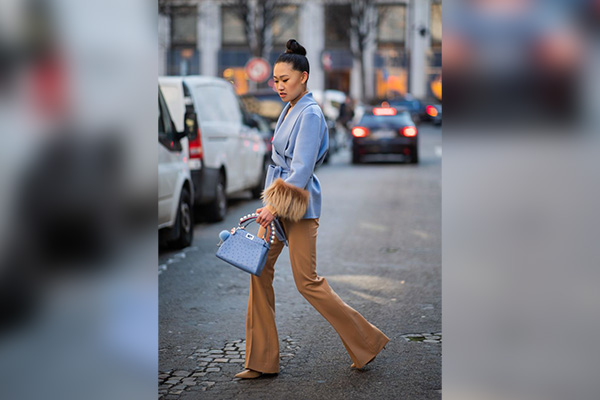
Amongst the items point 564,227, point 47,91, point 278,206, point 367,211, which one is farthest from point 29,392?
point 367,211

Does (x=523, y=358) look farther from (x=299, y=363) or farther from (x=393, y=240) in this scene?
(x=393, y=240)

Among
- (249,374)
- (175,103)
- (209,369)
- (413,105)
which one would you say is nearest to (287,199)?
(249,374)

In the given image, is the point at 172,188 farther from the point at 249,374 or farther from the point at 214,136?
the point at 249,374

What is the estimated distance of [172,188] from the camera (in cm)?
1016

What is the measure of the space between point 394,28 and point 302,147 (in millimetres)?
61423

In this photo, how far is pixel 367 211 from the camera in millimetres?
14656

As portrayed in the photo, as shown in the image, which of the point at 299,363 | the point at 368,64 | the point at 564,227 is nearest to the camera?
the point at 564,227

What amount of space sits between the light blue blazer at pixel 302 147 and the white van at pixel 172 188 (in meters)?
4.52

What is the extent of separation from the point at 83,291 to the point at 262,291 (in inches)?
63.1

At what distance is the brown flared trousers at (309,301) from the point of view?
17.2 ft

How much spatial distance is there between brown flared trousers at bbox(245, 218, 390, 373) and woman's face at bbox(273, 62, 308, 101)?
0.67m

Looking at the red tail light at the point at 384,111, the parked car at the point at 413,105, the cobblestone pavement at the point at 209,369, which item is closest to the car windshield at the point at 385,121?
the red tail light at the point at 384,111

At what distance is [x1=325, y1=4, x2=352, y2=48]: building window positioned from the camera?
60.7 metres

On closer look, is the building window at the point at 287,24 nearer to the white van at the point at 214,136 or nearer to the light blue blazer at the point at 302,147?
the white van at the point at 214,136
